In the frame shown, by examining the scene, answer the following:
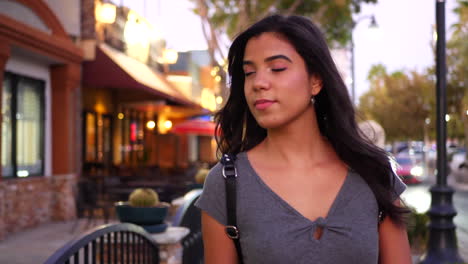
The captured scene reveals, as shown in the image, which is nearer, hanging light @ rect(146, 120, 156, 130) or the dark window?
the dark window

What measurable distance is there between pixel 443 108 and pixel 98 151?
Answer: 43.8 ft

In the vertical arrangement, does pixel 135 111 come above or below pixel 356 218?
above

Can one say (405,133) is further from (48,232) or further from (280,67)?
(280,67)

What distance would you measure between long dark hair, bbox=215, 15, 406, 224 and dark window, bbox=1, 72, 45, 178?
10017 mm

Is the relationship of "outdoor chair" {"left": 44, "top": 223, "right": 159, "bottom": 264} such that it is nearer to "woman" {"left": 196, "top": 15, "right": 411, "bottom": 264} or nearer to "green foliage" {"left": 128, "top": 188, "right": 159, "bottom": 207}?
"green foliage" {"left": 128, "top": 188, "right": 159, "bottom": 207}

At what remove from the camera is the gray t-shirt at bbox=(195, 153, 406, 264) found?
1884 mm

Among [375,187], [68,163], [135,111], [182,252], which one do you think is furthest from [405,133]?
[375,187]

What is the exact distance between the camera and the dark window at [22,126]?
11453mm

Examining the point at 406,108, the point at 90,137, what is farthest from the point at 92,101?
the point at 406,108

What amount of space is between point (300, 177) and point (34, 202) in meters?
11.0

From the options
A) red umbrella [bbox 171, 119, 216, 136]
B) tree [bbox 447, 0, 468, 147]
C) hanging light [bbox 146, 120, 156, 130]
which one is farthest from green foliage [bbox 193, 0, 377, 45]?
tree [bbox 447, 0, 468, 147]

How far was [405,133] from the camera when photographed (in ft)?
176

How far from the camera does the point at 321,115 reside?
2.27 metres

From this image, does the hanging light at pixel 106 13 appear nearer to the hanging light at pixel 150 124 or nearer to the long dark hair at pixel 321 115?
the hanging light at pixel 150 124
